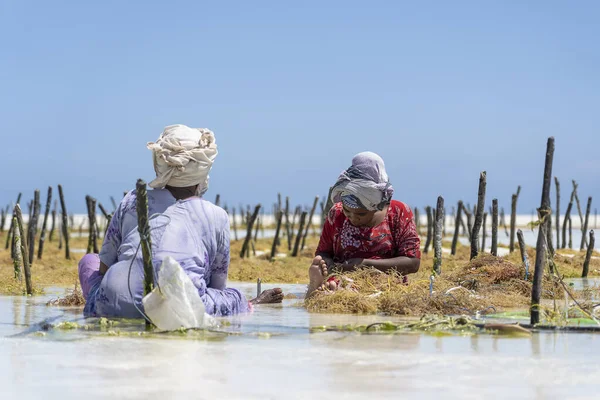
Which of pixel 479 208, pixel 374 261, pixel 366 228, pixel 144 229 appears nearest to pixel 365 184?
pixel 366 228

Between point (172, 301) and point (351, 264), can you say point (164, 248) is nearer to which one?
point (172, 301)

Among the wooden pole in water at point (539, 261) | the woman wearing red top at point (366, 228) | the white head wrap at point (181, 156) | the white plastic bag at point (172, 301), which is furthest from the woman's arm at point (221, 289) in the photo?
the wooden pole in water at point (539, 261)

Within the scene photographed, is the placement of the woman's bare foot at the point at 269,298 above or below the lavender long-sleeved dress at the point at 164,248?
below

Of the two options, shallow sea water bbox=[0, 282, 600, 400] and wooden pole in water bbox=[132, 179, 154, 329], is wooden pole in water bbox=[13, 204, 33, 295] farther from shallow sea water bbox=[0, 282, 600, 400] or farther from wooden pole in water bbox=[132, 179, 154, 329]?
wooden pole in water bbox=[132, 179, 154, 329]

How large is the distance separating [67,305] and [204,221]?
6.73 ft

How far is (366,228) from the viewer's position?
6.76 m

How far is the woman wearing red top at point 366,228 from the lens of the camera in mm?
6477

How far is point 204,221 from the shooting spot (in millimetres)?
5461

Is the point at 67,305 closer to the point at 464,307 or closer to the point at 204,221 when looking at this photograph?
the point at 204,221

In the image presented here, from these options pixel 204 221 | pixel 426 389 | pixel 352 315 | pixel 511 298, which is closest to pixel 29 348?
pixel 204 221

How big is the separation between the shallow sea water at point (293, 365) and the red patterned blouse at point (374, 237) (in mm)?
1928

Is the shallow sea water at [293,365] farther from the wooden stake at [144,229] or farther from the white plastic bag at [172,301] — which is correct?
the wooden stake at [144,229]

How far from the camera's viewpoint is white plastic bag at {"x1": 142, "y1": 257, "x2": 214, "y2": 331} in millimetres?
4641

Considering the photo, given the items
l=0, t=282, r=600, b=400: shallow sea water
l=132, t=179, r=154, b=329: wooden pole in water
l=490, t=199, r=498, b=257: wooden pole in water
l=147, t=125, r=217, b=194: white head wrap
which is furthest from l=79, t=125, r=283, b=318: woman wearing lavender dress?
l=490, t=199, r=498, b=257: wooden pole in water
